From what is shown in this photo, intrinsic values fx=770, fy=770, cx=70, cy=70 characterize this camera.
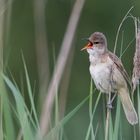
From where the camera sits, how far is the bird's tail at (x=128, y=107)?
4273 millimetres

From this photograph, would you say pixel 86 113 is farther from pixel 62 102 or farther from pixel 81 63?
pixel 62 102

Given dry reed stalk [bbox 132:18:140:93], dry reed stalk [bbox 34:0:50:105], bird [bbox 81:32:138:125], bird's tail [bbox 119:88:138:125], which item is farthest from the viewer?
bird [bbox 81:32:138:125]

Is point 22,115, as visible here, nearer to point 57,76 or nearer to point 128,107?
point 57,76

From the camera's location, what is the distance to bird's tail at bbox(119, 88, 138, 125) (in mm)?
4273

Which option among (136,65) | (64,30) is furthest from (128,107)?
(64,30)

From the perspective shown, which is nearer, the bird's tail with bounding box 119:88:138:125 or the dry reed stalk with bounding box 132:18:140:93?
the dry reed stalk with bounding box 132:18:140:93

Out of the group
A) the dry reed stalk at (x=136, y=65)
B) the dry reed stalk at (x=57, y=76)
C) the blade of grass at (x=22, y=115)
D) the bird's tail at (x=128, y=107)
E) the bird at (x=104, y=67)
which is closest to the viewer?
the blade of grass at (x=22, y=115)

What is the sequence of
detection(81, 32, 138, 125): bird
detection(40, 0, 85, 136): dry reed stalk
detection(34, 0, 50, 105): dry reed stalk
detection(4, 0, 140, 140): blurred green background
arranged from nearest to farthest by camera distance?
detection(40, 0, 85, 136): dry reed stalk → detection(34, 0, 50, 105): dry reed stalk → detection(81, 32, 138, 125): bird → detection(4, 0, 140, 140): blurred green background

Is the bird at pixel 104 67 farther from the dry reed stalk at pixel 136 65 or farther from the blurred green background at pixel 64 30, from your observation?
the blurred green background at pixel 64 30

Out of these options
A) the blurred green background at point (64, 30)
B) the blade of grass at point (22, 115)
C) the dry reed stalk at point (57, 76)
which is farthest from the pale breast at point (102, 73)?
the blurred green background at point (64, 30)

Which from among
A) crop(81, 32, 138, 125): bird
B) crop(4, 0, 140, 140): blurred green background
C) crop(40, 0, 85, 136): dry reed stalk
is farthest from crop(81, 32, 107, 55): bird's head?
crop(4, 0, 140, 140): blurred green background

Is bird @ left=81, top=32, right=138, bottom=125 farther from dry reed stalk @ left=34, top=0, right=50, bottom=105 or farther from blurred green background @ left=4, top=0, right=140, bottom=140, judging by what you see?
blurred green background @ left=4, top=0, right=140, bottom=140

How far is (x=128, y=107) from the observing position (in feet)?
14.7

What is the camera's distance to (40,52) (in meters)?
4.25
